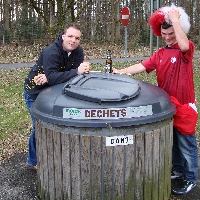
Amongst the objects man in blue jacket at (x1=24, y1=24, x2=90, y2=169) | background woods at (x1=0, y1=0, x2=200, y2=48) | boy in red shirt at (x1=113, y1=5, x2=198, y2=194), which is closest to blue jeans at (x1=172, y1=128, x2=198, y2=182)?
boy in red shirt at (x1=113, y1=5, x2=198, y2=194)

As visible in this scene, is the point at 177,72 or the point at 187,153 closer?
the point at 177,72

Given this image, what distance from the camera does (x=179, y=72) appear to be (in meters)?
3.44

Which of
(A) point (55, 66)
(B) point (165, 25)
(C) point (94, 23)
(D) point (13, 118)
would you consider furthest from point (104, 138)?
(C) point (94, 23)

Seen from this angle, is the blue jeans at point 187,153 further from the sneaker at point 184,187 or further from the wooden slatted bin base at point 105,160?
the wooden slatted bin base at point 105,160

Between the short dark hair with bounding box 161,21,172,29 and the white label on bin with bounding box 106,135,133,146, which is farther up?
the short dark hair with bounding box 161,21,172,29

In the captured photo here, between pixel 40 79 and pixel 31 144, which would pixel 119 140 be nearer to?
pixel 40 79

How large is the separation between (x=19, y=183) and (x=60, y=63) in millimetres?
1425

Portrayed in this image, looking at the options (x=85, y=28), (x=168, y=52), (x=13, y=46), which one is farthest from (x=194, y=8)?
(x=168, y=52)

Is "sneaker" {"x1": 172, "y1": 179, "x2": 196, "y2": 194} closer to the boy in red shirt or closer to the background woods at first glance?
the boy in red shirt

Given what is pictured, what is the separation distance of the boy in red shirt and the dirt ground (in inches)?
11.3

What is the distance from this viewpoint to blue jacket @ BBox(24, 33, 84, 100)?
3393mm

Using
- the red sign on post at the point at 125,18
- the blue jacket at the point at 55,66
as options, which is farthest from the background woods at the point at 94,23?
the blue jacket at the point at 55,66

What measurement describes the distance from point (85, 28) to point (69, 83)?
2679cm

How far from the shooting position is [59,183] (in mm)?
3100
